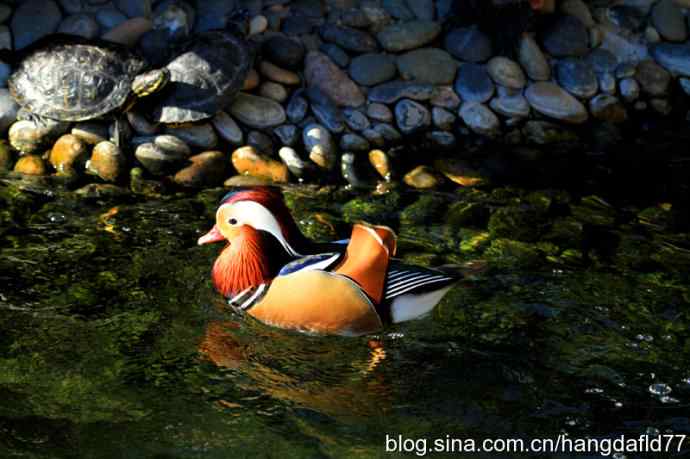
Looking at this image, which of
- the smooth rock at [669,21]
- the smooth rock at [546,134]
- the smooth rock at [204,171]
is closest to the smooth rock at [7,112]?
the smooth rock at [204,171]

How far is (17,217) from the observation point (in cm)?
624

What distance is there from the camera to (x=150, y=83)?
Result: 23.3 feet

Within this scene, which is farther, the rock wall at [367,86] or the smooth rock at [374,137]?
the smooth rock at [374,137]

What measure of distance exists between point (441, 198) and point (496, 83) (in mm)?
1533

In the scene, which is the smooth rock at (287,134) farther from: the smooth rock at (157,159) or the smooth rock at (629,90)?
the smooth rock at (629,90)

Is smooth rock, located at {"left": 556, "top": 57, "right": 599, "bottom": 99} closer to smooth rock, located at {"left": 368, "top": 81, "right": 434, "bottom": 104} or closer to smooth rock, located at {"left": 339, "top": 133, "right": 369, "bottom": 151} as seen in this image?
smooth rock, located at {"left": 368, "top": 81, "right": 434, "bottom": 104}

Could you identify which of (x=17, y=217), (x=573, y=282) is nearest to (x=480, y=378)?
(x=573, y=282)

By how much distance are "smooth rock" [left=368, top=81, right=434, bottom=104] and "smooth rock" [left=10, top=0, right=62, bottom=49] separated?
2.65 meters

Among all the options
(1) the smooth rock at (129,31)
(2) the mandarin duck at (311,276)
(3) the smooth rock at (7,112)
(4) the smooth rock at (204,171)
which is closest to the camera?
(2) the mandarin duck at (311,276)

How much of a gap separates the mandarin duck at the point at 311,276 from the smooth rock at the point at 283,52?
2901 mm

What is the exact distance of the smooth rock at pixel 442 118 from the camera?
765 centimetres

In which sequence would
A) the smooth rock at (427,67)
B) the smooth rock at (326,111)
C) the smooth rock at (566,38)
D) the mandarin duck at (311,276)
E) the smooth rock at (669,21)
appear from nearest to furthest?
the mandarin duck at (311,276), the smooth rock at (326,111), the smooth rock at (427,67), the smooth rock at (566,38), the smooth rock at (669,21)

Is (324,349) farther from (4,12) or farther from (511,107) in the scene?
(4,12)

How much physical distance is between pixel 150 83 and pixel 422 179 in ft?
6.91
